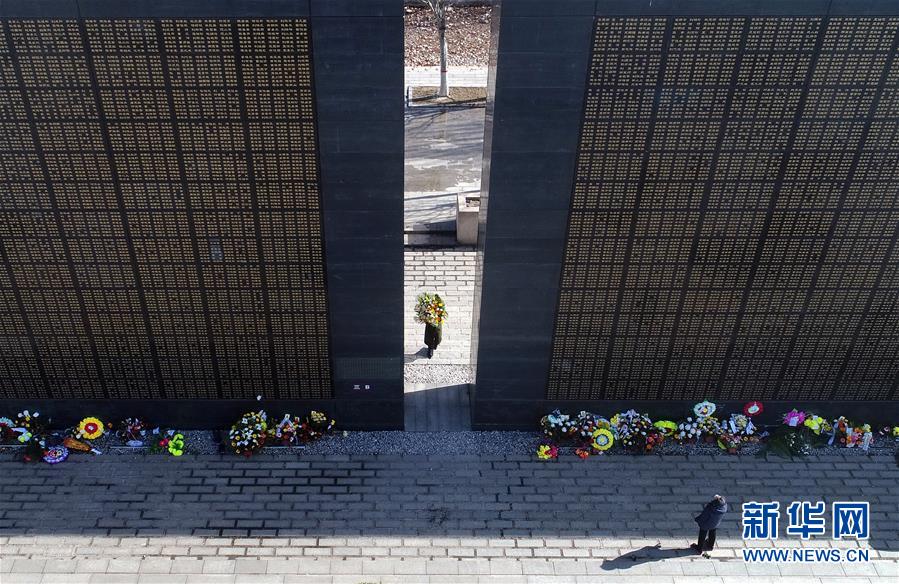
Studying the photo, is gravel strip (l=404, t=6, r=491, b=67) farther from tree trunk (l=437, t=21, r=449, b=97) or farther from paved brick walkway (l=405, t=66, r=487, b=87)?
tree trunk (l=437, t=21, r=449, b=97)

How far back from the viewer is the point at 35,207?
1870 cm

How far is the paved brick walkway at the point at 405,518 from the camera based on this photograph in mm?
19234

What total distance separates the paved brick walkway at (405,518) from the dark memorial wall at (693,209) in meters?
2.24

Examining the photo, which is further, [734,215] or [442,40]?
[442,40]

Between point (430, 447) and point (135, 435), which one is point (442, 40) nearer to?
point (430, 447)

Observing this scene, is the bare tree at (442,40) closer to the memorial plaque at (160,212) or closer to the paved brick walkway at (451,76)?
the paved brick walkway at (451,76)

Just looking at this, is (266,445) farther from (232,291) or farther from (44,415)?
(44,415)

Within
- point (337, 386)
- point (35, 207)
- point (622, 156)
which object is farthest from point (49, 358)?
point (622, 156)

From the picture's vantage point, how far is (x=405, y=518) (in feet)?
67.1

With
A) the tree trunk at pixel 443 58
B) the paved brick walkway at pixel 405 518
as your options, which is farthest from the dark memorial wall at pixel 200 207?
the tree trunk at pixel 443 58

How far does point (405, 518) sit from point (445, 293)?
35.6 feet

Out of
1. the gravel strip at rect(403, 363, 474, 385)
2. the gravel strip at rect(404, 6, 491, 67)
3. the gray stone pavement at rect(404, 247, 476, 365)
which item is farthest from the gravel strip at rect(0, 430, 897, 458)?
the gravel strip at rect(404, 6, 491, 67)

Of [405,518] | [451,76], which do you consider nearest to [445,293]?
[405,518]

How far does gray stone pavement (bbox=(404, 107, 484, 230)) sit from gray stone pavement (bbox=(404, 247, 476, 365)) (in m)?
2.62
